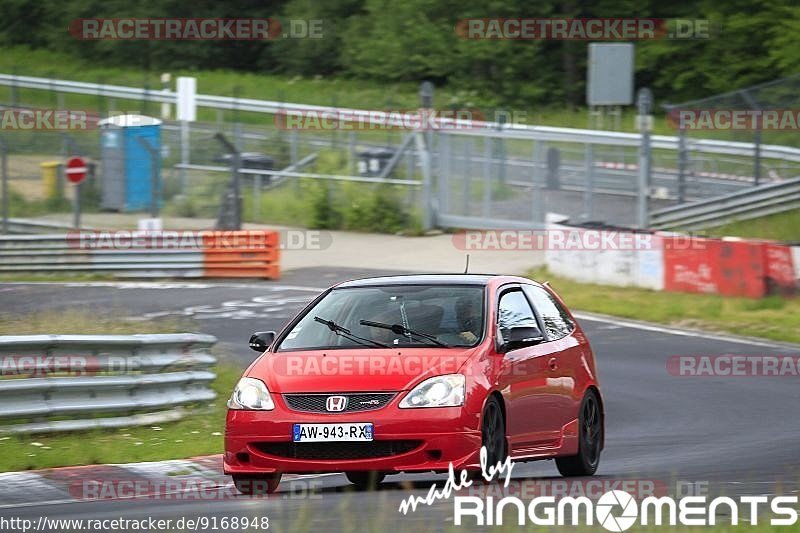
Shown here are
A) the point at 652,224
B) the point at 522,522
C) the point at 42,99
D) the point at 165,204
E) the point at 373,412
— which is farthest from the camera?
the point at 42,99

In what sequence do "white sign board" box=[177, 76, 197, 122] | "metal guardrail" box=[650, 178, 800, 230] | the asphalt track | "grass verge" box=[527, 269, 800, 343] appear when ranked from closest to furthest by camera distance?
the asphalt track → "grass verge" box=[527, 269, 800, 343] → "metal guardrail" box=[650, 178, 800, 230] → "white sign board" box=[177, 76, 197, 122]

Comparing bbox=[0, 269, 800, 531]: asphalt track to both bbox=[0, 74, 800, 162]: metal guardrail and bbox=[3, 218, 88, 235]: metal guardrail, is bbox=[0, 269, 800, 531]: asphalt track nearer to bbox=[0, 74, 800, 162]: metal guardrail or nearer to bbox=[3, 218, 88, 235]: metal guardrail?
bbox=[3, 218, 88, 235]: metal guardrail

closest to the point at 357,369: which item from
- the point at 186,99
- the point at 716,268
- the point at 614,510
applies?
the point at 614,510

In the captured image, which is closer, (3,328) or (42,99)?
(3,328)

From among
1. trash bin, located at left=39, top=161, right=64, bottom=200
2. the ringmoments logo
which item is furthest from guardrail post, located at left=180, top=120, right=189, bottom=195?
the ringmoments logo

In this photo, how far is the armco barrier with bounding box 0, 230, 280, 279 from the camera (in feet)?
90.0

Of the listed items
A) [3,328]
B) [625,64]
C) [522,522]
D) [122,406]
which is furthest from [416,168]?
[522,522]

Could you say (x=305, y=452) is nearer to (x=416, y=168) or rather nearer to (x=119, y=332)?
(x=119, y=332)

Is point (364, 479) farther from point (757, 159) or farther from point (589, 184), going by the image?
point (589, 184)

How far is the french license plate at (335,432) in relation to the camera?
9.02 metres

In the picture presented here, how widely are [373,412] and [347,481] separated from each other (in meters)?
1.70

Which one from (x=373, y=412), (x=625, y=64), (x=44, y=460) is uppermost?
(x=625, y=64)

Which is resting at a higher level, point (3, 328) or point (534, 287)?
point (534, 287)

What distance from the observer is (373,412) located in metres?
9.06
